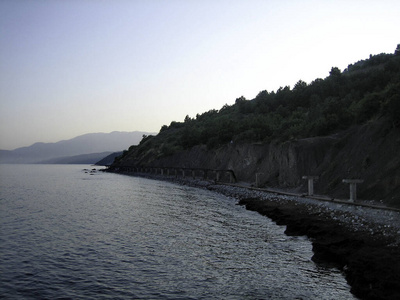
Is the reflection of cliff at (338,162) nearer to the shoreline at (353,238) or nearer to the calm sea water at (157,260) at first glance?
the shoreline at (353,238)

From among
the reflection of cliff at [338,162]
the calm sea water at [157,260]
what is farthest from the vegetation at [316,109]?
the calm sea water at [157,260]

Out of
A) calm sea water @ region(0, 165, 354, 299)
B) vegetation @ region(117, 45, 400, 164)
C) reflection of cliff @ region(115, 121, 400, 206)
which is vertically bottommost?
calm sea water @ region(0, 165, 354, 299)

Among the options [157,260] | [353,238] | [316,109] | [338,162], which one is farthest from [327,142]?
[157,260]

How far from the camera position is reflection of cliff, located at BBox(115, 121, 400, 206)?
22234 millimetres

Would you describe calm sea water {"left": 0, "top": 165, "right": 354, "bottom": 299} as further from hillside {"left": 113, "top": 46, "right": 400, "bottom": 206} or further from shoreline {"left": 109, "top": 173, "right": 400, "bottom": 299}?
hillside {"left": 113, "top": 46, "right": 400, "bottom": 206}

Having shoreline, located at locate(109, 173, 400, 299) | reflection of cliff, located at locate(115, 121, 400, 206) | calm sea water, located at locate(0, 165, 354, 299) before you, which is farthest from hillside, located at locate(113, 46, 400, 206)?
calm sea water, located at locate(0, 165, 354, 299)

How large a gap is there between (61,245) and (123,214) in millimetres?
10813

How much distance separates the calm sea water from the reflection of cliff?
284 inches

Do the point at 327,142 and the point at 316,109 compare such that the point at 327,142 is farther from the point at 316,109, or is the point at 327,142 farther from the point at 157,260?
the point at 157,260

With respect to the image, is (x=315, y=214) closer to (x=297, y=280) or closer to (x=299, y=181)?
(x=297, y=280)

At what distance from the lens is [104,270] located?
42.9 feet

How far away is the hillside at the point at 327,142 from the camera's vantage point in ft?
79.4

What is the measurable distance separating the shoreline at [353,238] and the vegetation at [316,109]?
9313mm

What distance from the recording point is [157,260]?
1448 centimetres
